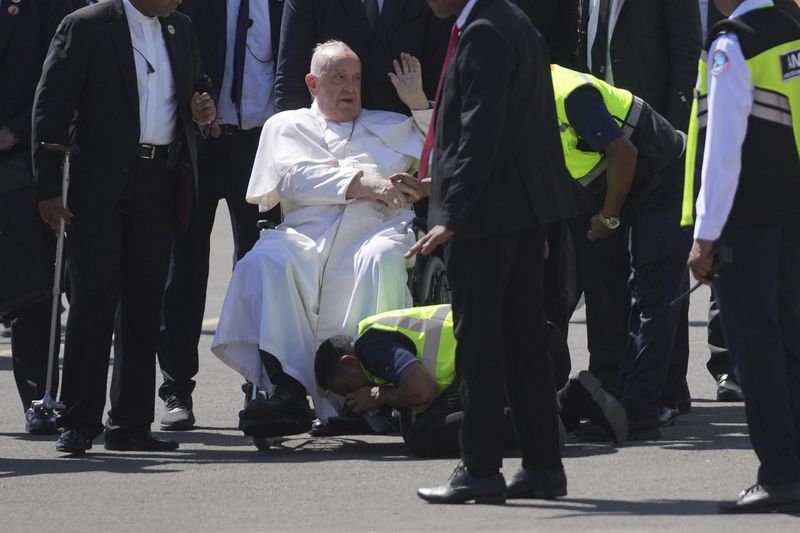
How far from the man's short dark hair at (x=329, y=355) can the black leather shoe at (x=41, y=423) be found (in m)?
1.39

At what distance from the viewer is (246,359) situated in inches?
317

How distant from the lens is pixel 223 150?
9.19 m

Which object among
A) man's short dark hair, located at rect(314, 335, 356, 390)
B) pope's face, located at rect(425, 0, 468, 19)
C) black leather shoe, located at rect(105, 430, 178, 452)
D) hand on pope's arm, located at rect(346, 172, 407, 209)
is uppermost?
pope's face, located at rect(425, 0, 468, 19)

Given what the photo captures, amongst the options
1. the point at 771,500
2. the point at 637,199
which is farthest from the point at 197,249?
the point at 771,500

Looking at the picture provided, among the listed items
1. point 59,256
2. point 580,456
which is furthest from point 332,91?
point 580,456

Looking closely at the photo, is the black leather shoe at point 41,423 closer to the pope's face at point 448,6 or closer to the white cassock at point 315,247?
the white cassock at point 315,247

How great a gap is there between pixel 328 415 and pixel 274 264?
Answer: 2.40 feet

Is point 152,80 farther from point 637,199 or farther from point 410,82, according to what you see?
point 637,199

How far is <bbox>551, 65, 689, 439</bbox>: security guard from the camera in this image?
24.3 ft

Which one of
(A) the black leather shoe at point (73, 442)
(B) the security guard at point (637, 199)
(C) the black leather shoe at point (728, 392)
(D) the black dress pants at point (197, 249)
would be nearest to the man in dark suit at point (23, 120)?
(D) the black dress pants at point (197, 249)

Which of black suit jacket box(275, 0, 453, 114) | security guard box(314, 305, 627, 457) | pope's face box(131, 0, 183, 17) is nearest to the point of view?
security guard box(314, 305, 627, 457)

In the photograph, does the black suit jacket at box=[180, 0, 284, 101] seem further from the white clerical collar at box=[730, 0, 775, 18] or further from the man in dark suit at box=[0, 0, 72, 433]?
the white clerical collar at box=[730, 0, 775, 18]

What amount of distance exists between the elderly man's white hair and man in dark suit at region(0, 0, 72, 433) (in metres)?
1.31

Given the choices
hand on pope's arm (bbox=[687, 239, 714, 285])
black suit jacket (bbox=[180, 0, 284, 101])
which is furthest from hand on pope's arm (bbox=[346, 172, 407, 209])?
hand on pope's arm (bbox=[687, 239, 714, 285])
